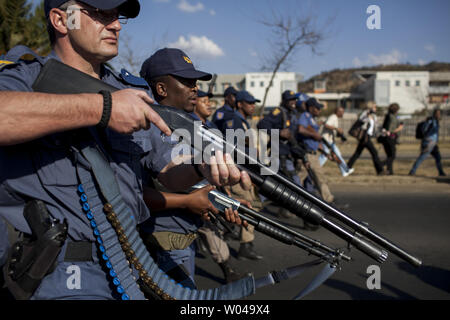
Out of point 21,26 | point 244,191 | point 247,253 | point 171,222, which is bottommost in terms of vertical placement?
point 247,253

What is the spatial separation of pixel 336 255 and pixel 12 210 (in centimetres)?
180

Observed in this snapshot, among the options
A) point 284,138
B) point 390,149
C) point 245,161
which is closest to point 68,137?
point 245,161

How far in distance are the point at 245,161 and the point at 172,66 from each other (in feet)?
4.16

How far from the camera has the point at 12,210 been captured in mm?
1486

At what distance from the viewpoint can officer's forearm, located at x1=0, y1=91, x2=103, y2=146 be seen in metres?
1.27

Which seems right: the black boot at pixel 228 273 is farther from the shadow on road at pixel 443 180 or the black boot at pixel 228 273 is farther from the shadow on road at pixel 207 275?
the shadow on road at pixel 443 180

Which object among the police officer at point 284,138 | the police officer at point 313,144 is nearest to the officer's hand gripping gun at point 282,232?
the police officer at point 284,138

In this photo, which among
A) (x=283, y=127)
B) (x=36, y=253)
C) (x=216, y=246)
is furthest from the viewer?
(x=283, y=127)

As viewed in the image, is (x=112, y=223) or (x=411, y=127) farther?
(x=411, y=127)

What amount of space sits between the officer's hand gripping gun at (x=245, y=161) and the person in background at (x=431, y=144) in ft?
31.1

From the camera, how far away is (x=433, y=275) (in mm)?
4172

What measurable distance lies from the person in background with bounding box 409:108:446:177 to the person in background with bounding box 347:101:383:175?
1.02m

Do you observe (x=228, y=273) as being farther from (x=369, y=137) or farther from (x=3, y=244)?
(x=369, y=137)
